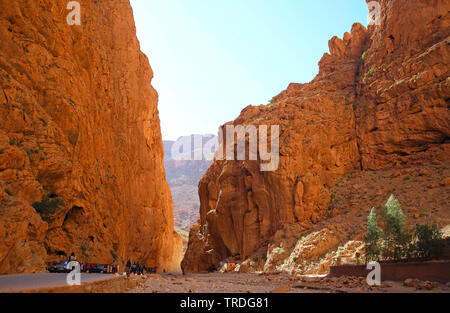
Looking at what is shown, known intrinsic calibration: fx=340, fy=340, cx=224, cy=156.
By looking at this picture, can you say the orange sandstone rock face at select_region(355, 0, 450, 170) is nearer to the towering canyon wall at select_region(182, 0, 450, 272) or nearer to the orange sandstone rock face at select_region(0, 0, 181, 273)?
the towering canyon wall at select_region(182, 0, 450, 272)

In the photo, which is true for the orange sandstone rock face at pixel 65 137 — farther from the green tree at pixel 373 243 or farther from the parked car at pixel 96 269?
the green tree at pixel 373 243

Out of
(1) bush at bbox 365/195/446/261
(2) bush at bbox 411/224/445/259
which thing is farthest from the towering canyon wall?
(2) bush at bbox 411/224/445/259

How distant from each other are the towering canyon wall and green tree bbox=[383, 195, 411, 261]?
1143 cm

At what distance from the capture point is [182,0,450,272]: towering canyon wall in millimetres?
31972

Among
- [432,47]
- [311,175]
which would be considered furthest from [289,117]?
[432,47]

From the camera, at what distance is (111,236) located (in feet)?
92.4

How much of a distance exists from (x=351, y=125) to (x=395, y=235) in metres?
19.9

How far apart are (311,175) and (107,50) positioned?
25.2 m

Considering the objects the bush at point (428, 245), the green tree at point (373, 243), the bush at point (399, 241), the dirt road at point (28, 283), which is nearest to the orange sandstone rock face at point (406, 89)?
the bush at point (399, 241)

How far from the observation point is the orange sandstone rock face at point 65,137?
55.3 ft

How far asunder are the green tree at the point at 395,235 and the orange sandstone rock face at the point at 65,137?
1873cm

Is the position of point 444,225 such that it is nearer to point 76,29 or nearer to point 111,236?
point 111,236

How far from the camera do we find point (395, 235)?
20.5m

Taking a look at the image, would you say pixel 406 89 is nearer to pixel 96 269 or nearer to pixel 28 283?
pixel 96 269
